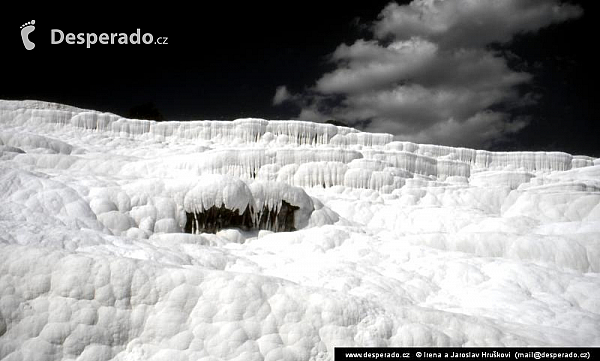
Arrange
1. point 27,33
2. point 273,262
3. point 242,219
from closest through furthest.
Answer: point 273,262
point 242,219
point 27,33

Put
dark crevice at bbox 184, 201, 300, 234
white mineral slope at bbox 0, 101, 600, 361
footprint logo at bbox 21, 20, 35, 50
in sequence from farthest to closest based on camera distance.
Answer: footprint logo at bbox 21, 20, 35, 50 → dark crevice at bbox 184, 201, 300, 234 → white mineral slope at bbox 0, 101, 600, 361

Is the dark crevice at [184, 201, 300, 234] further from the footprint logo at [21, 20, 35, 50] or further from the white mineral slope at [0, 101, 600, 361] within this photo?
the footprint logo at [21, 20, 35, 50]

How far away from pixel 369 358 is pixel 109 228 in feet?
26.7

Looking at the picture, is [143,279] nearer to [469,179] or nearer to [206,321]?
[206,321]

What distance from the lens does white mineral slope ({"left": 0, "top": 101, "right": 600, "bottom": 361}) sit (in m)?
4.36

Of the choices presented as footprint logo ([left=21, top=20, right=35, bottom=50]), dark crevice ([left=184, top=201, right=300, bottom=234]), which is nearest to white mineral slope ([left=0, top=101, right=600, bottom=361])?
dark crevice ([left=184, top=201, right=300, bottom=234])

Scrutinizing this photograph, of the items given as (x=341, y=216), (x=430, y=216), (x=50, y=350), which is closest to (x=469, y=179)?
(x=430, y=216)

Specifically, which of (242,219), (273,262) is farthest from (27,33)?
(273,262)

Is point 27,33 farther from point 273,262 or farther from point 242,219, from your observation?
point 273,262

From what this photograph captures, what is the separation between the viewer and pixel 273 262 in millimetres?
9219

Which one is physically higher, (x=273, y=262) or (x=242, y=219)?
(x=242, y=219)

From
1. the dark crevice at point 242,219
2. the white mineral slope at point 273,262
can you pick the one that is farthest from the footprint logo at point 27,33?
the dark crevice at point 242,219

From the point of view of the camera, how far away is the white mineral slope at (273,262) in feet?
14.3

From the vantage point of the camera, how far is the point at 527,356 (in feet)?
15.1
